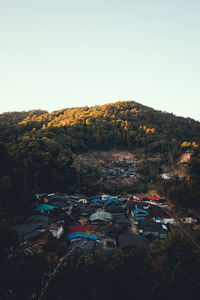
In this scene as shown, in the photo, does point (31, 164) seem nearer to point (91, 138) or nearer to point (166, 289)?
point (166, 289)

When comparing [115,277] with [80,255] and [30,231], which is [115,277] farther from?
[30,231]

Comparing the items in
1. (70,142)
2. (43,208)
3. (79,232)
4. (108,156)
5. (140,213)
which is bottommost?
(140,213)

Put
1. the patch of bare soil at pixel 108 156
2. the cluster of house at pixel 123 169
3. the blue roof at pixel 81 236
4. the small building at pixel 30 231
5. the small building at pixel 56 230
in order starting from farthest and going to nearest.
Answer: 1. the patch of bare soil at pixel 108 156
2. the cluster of house at pixel 123 169
3. the small building at pixel 56 230
4. the blue roof at pixel 81 236
5. the small building at pixel 30 231

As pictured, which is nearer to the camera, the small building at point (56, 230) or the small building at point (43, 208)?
the small building at point (56, 230)

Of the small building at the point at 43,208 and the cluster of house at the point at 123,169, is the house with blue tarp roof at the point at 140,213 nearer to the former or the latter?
the small building at the point at 43,208

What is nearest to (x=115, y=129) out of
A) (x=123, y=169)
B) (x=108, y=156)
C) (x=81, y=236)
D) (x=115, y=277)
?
(x=108, y=156)

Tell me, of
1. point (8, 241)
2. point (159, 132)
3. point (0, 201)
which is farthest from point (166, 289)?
point (159, 132)

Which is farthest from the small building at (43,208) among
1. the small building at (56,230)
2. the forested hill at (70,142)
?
the small building at (56,230)
